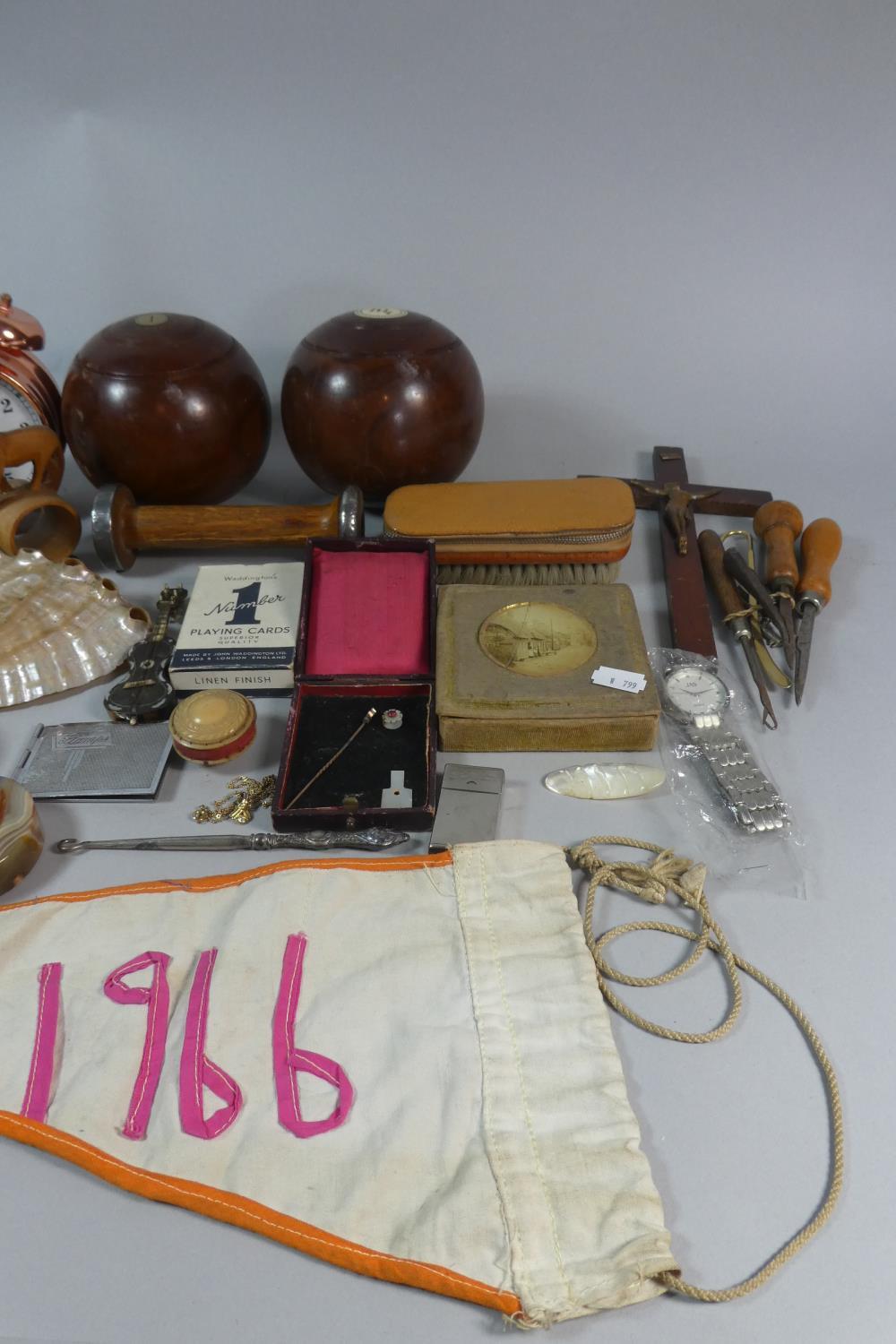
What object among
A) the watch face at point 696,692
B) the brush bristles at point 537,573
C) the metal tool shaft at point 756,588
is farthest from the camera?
the brush bristles at point 537,573

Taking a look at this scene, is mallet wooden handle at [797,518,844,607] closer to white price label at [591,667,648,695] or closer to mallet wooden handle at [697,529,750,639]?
mallet wooden handle at [697,529,750,639]

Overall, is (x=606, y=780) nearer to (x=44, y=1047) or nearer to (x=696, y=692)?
(x=696, y=692)

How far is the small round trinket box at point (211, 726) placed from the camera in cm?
164

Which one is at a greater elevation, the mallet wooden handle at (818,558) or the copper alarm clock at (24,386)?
the copper alarm clock at (24,386)

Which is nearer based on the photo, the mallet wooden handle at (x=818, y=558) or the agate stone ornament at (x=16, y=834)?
the agate stone ornament at (x=16, y=834)

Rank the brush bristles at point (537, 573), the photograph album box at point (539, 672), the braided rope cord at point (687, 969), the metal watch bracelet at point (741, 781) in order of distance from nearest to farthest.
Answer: the braided rope cord at point (687, 969), the metal watch bracelet at point (741, 781), the photograph album box at point (539, 672), the brush bristles at point (537, 573)

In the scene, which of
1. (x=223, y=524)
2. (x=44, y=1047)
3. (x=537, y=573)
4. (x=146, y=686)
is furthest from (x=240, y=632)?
(x=44, y=1047)

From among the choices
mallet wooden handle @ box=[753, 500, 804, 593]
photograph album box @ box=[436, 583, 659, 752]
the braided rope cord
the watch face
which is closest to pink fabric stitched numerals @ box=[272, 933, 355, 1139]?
the braided rope cord

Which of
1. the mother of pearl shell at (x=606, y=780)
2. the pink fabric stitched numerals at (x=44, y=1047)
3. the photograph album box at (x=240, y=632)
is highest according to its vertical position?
the photograph album box at (x=240, y=632)

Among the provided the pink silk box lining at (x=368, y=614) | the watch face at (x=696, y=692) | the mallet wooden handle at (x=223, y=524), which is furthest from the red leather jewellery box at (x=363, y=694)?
the watch face at (x=696, y=692)

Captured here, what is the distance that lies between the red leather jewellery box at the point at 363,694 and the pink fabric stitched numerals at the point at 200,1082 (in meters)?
0.34

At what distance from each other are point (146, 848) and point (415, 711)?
52 cm

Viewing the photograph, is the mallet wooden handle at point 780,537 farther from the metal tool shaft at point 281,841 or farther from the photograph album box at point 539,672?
the metal tool shaft at point 281,841

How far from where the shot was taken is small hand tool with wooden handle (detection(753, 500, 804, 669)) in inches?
76.5
